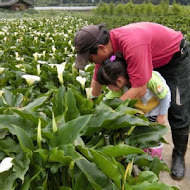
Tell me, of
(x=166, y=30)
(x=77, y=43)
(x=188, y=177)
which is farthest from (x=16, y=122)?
(x=188, y=177)

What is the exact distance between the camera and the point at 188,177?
277 cm

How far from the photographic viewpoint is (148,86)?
2.10 metres

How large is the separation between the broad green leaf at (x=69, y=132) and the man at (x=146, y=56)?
2.58 feet

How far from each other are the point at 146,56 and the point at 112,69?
0.75ft

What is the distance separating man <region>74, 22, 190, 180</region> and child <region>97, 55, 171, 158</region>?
0.07 meters

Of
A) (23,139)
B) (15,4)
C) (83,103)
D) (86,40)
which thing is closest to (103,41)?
(86,40)

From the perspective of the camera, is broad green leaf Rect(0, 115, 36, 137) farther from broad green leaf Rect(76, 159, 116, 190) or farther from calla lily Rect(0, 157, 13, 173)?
broad green leaf Rect(76, 159, 116, 190)

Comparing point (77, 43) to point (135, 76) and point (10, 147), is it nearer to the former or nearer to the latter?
point (135, 76)

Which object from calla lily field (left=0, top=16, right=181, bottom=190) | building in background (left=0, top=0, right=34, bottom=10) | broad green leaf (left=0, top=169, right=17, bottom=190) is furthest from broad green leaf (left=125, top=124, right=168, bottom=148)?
building in background (left=0, top=0, right=34, bottom=10)

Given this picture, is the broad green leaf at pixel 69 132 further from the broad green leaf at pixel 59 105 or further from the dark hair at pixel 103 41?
the dark hair at pixel 103 41

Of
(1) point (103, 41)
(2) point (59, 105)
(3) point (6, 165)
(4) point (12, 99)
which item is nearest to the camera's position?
(3) point (6, 165)

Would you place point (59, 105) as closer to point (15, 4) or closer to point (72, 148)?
point (72, 148)

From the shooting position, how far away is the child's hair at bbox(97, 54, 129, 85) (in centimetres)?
188

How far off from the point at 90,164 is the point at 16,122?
1.43 feet
